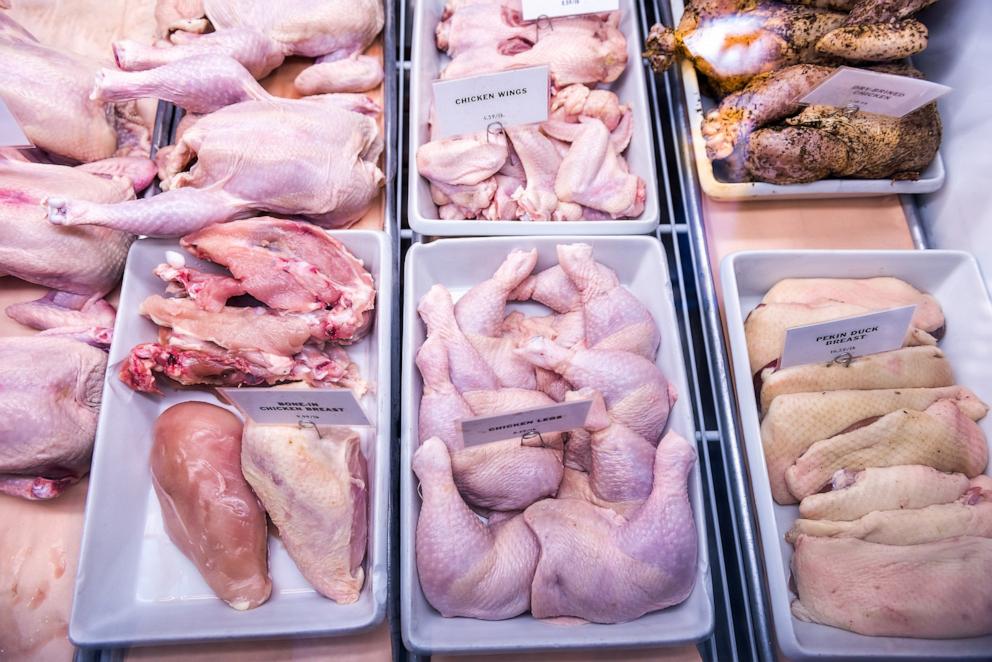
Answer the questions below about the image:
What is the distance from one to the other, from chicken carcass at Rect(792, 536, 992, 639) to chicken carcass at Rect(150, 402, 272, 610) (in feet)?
3.60

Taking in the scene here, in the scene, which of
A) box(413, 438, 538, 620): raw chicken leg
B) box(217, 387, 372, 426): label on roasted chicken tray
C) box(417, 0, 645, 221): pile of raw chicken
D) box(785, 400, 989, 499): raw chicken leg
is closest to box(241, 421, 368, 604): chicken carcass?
box(217, 387, 372, 426): label on roasted chicken tray

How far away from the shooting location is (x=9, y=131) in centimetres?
158

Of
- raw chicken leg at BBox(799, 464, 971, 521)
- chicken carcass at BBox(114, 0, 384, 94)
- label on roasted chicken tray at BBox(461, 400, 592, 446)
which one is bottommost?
raw chicken leg at BBox(799, 464, 971, 521)

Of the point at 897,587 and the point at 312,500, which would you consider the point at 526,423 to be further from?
the point at 897,587

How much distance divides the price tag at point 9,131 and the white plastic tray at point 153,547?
1.23ft

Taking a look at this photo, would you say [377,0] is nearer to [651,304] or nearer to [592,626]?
[651,304]

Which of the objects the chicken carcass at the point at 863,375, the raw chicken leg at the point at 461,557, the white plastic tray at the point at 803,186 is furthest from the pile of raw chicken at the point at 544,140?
the raw chicken leg at the point at 461,557

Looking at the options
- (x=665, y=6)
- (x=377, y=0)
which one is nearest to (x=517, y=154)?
(x=377, y=0)

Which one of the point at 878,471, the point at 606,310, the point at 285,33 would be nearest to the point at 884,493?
the point at 878,471

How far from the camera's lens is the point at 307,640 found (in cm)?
140

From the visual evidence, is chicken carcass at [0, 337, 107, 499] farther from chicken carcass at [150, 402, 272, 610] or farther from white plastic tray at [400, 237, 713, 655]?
white plastic tray at [400, 237, 713, 655]

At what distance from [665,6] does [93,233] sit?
177 centimetres

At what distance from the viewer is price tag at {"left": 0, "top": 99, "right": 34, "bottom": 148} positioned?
1.56m

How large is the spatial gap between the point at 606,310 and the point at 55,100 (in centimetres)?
145
